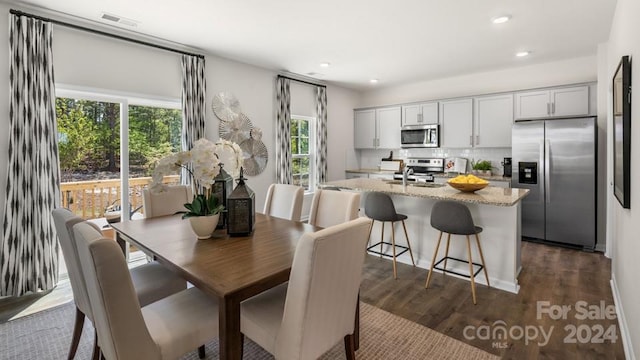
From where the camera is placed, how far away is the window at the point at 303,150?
18.6 ft

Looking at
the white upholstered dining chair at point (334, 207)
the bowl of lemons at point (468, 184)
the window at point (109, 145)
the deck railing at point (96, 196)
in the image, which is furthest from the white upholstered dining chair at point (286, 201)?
the window at point (109, 145)

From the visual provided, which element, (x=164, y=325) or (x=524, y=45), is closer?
(x=164, y=325)

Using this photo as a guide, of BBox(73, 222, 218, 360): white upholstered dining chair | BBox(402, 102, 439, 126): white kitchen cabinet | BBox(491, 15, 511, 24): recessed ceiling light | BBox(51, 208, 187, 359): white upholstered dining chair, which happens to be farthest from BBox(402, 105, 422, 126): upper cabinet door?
BBox(73, 222, 218, 360): white upholstered dining chair

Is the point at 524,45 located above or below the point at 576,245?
above

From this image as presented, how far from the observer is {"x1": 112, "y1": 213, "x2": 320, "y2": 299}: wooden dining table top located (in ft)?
4.48

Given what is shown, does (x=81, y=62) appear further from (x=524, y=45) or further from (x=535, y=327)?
(x=524, y=45)

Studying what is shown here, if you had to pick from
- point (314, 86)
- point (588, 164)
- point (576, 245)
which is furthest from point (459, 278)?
point (314, 86)

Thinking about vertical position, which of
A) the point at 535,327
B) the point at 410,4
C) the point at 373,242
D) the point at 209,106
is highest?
the point at 410,4

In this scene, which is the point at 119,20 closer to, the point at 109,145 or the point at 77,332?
the point at 109,145

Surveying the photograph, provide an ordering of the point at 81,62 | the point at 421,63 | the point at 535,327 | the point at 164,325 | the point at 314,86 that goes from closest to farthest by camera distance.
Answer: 1. the point at 164,325
2. the point at 535,327
3. the point at 81,62
4. the point at 421,63
5. the point at 314,86

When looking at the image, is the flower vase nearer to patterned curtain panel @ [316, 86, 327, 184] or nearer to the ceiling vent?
the ceiling vent

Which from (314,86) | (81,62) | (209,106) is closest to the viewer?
(81,62)

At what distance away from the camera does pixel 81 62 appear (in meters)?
3.16

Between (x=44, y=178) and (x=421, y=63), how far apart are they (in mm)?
4732
